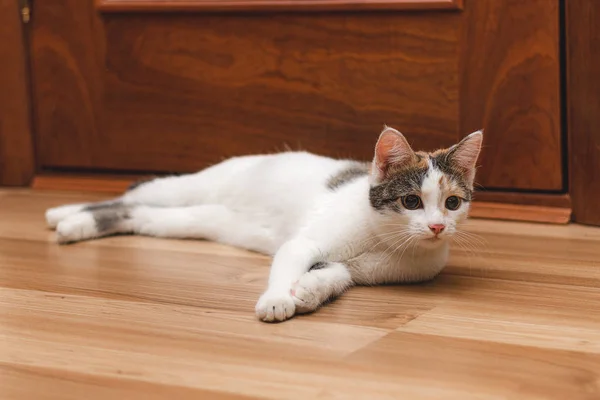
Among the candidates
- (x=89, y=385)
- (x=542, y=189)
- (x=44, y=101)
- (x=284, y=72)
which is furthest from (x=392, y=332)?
(x=44, y=101)

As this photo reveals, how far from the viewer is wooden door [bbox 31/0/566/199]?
2332mm

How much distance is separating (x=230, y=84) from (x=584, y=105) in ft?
3.41

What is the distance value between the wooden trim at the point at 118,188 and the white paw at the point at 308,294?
89 centimetres

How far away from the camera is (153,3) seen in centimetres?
257

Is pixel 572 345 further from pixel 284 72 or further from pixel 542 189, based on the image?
pixel 284 72

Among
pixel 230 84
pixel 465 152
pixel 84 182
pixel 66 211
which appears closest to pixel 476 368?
pixel 465 152

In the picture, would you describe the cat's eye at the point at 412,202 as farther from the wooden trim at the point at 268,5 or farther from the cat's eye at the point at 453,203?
the wooden trim at the point at 268,5

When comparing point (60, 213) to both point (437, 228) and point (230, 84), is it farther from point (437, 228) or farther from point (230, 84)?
point (437, 228)

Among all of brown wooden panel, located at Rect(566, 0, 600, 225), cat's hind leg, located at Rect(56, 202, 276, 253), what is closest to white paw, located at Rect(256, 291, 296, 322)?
cat's hind leg, located at Rect(56, 202, 276, 253)

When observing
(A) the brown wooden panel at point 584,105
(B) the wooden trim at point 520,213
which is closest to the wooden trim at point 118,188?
(B) the wooden trim at point 520,213

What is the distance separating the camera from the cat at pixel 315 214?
5.63ft

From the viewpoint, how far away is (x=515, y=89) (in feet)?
7.66

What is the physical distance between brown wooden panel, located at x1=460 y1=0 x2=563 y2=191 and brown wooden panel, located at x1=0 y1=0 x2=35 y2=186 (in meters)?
1.46

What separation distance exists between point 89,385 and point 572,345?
2.75 ft
